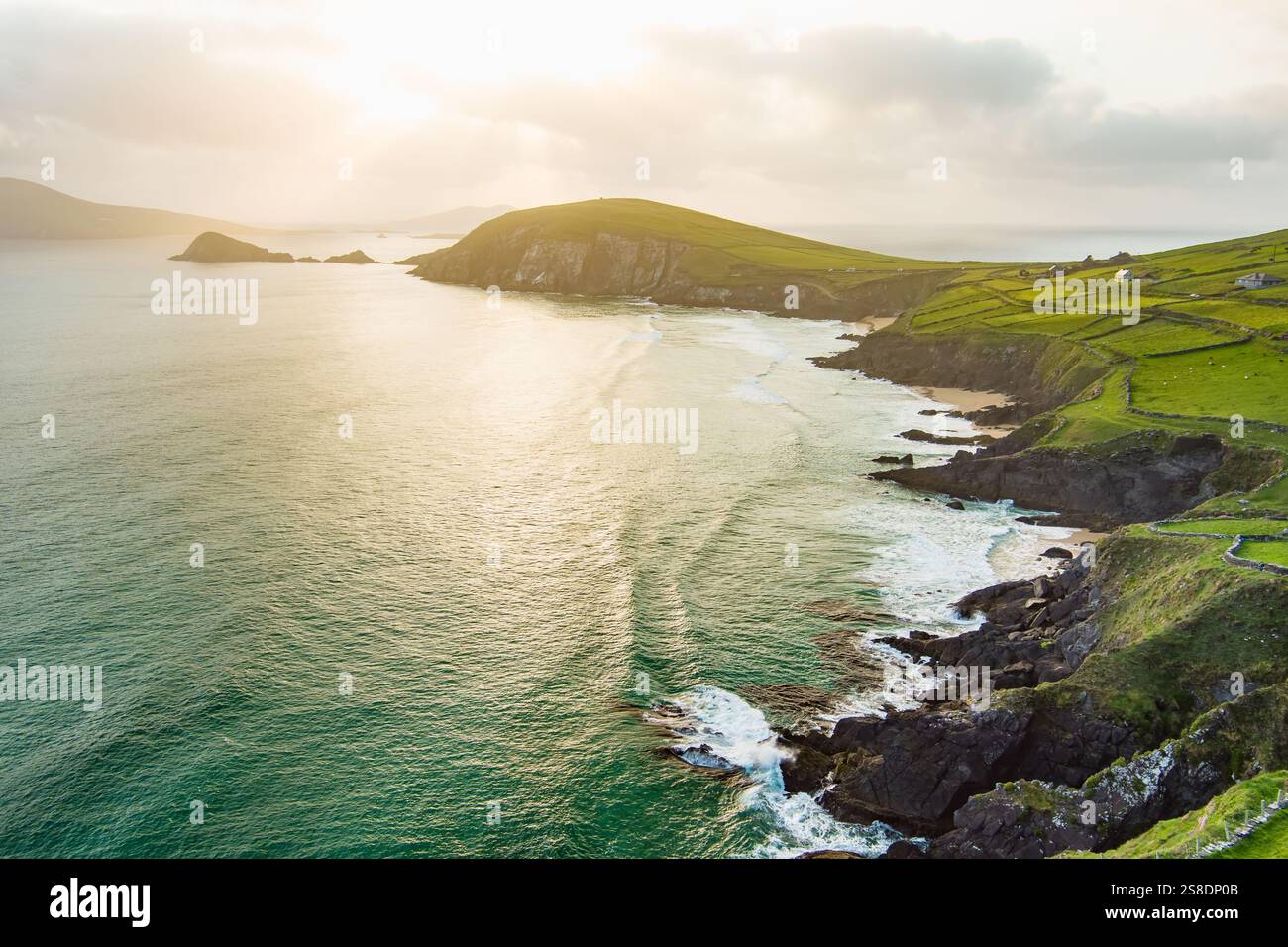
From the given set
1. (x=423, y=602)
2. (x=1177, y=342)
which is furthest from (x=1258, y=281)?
(x=423, y=602)

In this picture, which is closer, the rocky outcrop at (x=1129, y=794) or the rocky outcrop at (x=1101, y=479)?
the rocky outcrop at (x=1129, y=794)

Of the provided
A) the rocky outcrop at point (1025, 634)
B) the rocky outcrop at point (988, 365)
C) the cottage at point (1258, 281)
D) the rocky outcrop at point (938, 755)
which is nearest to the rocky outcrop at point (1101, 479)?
the rocky outcrop at point (1025, 634)

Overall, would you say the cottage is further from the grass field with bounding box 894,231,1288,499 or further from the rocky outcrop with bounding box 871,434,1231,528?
the rocky outcrop with bounding box 871,434,1231,528

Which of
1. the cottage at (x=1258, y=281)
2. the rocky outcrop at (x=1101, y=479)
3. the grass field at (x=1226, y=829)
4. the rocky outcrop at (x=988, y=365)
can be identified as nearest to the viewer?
the grass field at (x=1226, y=829)

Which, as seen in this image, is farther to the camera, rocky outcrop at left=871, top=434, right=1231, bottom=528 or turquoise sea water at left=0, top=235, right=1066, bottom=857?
rocky outcrop at left=871, top=434, right=1231, bottom=528

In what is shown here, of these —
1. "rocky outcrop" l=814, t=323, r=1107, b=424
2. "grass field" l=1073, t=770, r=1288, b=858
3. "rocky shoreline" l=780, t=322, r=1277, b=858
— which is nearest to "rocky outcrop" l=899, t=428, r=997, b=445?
"rocky outcrop" l=814, t=323, r=1107, b=424

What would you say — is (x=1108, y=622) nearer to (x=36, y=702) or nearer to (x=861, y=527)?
(x=861, y=527)

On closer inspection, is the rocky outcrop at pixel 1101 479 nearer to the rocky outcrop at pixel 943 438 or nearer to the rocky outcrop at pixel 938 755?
the rocky outcrop at pixel 943 438
